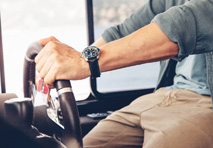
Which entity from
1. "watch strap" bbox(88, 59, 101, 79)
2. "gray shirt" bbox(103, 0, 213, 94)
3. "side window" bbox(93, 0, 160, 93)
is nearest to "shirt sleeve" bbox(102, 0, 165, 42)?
"gray shirt" bbox(103, 0, 213, 94)

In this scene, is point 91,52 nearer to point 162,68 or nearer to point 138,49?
point 138,49

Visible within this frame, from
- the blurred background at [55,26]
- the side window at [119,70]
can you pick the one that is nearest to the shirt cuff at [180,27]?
the blurred background at [55,26]

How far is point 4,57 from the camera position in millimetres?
2193

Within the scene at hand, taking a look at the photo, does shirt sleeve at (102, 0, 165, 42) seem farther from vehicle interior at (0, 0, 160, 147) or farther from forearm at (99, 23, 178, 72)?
forearm at (99, 23, 178, 72)

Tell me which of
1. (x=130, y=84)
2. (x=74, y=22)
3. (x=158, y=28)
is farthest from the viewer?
(x=130, y=84)

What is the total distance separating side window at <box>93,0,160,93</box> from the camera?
2484 millimetres

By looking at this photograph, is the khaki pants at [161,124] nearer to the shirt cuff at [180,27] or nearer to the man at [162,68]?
the man at [162,68]

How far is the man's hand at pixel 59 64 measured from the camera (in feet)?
2.30

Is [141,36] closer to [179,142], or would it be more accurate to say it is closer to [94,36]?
[179,142]

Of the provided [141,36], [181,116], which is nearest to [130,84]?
[181,116]

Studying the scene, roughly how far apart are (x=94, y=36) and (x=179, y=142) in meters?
1.63

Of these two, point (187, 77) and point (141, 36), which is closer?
point (141, 36)

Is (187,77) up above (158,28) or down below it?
below

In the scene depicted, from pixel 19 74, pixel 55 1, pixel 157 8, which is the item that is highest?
pixel 55 1
